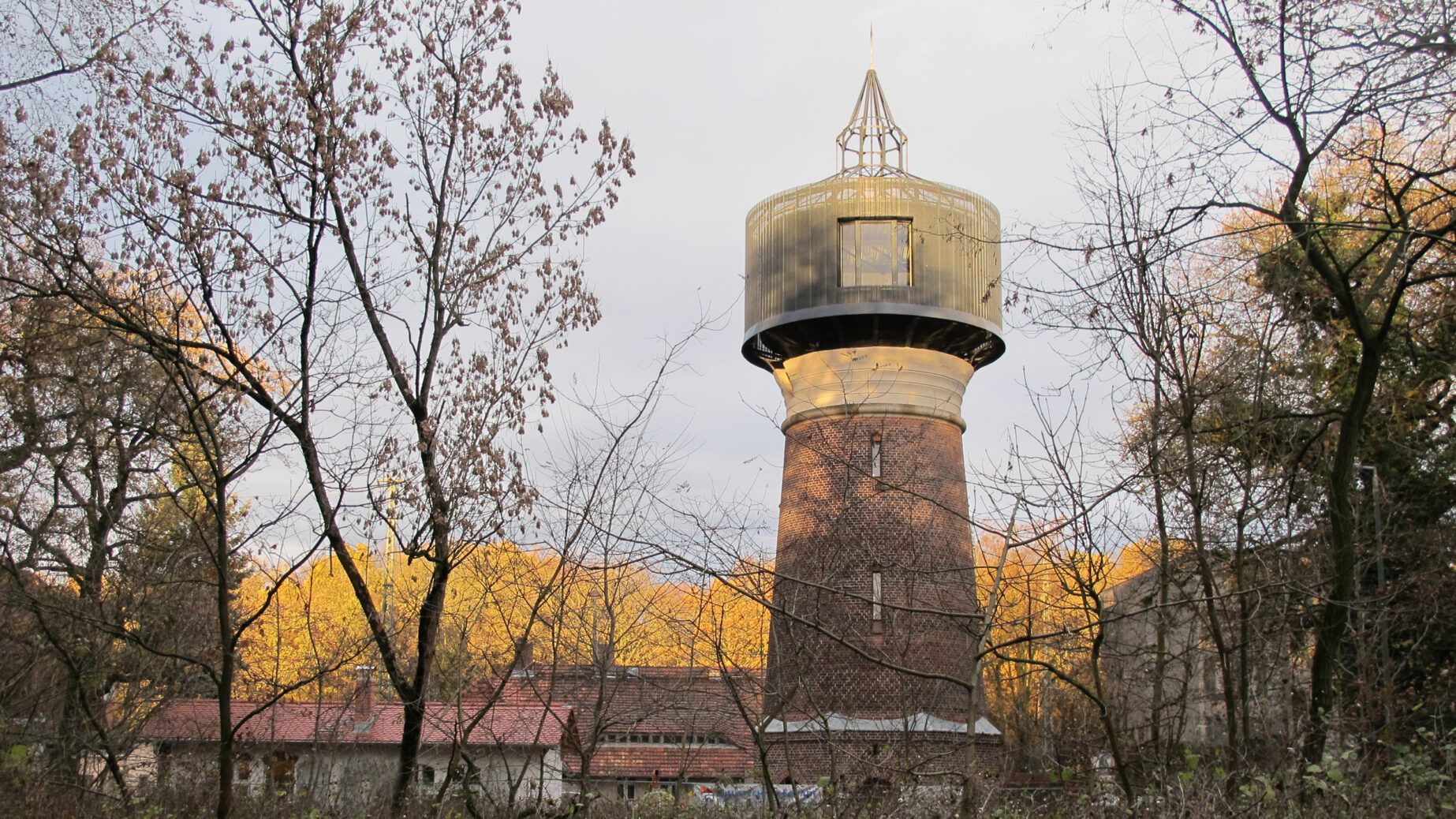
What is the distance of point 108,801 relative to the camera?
23.5 ft

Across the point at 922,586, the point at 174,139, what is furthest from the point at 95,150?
the point at 922,586

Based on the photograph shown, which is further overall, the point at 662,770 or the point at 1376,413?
the point at 662,770

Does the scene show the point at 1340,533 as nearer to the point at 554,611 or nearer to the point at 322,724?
the point at 554,611

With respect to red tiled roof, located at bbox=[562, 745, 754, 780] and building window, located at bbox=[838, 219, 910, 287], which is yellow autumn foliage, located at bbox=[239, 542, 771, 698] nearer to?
building window, located at bbox=[838, 219, 910, 287]

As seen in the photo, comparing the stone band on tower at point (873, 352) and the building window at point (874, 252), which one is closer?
Answer: the stone band on tower at point (873, 352)

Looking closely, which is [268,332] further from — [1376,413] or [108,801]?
[1376,413]

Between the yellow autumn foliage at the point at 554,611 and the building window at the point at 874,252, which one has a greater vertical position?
the building window at the point at 874,252

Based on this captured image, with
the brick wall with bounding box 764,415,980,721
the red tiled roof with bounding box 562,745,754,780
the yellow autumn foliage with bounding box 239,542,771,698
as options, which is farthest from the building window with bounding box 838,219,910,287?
the red tiled roof with bounding box 562,745,754,780


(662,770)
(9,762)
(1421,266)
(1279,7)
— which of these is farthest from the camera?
(662,770)

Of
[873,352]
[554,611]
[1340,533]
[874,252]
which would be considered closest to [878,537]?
[873,352]

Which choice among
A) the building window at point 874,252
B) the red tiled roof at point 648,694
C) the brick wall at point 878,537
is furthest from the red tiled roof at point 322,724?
the building window at point 874,252

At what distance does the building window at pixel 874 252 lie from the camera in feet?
53.6

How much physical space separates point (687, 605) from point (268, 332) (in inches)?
143

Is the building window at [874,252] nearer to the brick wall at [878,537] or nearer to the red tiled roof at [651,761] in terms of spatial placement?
the brick wall at [878,537]
